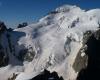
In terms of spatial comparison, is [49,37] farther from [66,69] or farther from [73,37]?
[66,69]

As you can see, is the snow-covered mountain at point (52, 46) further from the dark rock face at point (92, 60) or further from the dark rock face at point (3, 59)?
the dark rock face at point (92, 60)

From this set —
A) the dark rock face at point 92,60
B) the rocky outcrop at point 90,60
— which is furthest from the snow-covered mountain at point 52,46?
the dark rock face at point 92,60

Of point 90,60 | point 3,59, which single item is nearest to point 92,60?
point 90,60

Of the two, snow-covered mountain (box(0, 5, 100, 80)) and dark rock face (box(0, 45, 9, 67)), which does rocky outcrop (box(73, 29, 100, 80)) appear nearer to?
snow-covered mountain (box(0, 5, 100, 80))

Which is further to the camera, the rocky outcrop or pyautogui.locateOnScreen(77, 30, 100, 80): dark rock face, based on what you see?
the rocky outcrop

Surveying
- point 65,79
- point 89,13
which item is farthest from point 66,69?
point 89,13

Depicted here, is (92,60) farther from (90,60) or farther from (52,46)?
(52,46)

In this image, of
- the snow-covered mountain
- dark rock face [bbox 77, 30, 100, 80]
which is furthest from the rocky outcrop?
the snow-covered mountain
